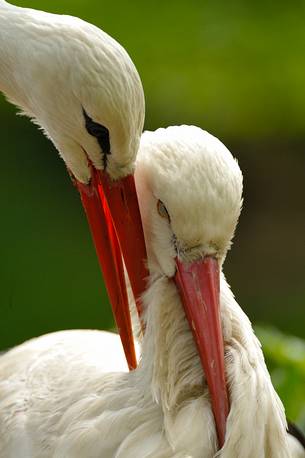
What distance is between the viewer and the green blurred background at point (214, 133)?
5984 mm

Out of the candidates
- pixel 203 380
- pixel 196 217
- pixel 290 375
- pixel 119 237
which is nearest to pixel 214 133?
pixel 290 375

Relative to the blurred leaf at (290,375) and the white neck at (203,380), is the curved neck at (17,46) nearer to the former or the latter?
the white neck at (203,380)

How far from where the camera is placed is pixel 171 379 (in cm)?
282

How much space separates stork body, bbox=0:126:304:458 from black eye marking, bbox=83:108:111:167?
0.07 meters

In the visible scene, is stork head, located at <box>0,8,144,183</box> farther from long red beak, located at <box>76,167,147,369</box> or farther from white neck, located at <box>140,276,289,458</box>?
white neck, located at <box>140,276,289,458</box>

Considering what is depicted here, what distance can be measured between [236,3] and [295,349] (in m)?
4.53

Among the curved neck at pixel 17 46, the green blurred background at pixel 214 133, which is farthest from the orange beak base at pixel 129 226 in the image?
the green blurred background at pixel 214 133

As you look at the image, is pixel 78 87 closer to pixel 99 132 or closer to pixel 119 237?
pixel 99 132

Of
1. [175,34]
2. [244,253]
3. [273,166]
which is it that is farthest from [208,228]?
[175,34]

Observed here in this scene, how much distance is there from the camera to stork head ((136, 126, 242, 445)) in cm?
268

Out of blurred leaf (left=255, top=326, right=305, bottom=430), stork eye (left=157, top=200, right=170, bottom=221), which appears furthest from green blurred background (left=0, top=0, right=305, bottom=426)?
stork eye (left=157, top=200, right=170, bottom=221)

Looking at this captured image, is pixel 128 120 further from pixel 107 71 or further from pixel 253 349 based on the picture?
pixel 253 349

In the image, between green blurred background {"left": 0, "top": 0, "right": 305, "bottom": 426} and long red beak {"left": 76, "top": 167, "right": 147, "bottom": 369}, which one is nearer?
long red beak {"left": 76, "top": 167, "right": 147, "bottom": 369}

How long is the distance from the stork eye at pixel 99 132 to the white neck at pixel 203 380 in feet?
0.92
